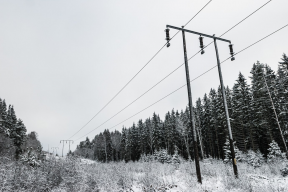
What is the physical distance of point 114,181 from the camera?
962 cm

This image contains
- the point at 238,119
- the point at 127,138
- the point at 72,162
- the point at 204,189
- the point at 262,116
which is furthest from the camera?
the point at 127,138

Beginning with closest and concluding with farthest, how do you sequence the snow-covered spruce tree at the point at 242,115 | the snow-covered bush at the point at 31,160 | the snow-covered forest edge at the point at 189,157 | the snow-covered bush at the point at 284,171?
the snow-covered forest edge at the point at 189,157 < the snow-covered bush at the point at 284,171 < the snow-covered bush at the point at 31,160 < the snow-covered spruce tree at the point at 242,115

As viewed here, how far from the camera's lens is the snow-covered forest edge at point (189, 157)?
8.99m

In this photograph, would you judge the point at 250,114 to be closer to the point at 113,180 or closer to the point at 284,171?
the point at 284,171

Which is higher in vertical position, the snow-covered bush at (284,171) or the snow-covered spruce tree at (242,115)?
the snow-covered spruce tree at (242,115)

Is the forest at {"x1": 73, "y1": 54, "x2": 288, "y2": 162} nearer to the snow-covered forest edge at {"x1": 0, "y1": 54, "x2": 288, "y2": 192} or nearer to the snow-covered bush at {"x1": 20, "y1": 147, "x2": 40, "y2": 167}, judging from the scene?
the snow-covered forest edge at {"x1": 0, "y1": 54, "x2": 288, "y2": 192}

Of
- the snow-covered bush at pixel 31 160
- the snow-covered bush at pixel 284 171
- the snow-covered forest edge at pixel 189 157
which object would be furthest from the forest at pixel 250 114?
the snow-covered bush at pixel 284 171

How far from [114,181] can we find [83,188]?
4.84ft

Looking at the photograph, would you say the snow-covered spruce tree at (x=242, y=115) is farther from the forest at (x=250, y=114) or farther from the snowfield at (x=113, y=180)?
A: the snowfield at (x=113, y=180)

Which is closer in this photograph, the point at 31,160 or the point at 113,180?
the point at 113,180

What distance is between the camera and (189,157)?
14766 millimetres

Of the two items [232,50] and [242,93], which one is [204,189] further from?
[242,93]

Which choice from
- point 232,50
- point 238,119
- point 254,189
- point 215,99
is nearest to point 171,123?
point 215,99

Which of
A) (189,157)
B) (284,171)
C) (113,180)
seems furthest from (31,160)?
(284,171)
